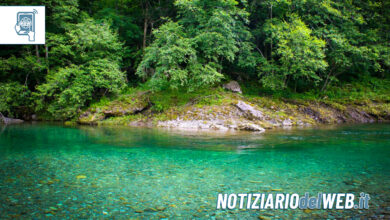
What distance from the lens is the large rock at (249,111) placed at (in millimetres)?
17719

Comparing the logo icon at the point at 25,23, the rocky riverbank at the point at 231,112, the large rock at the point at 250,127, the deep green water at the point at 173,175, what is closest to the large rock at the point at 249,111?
the rocky riverbank at the point at 231,112

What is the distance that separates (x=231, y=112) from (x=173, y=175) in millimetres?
11933

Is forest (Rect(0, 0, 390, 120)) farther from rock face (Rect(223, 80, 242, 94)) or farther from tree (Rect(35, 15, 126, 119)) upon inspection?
rock face (Rect(223, 80, 242, 94))

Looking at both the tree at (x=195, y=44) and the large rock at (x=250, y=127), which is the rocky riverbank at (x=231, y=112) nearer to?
the large rock at (x=250, y=127)

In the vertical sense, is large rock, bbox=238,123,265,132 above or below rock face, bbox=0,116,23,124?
above

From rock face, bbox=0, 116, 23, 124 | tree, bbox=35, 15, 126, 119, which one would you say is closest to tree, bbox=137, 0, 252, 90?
tree, bbox=35, 15, 126, 119

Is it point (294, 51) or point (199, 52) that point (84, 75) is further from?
point (294, 51)

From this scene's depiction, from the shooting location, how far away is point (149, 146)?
10.3 meters

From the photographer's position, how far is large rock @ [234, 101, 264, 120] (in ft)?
58.1

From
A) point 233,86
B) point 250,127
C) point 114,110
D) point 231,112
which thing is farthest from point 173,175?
point 233,86

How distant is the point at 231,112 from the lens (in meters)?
17.9

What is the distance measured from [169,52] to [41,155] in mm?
11715

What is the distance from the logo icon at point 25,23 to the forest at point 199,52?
8.97 meters

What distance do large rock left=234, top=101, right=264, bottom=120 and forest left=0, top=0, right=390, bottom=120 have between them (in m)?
2.50
